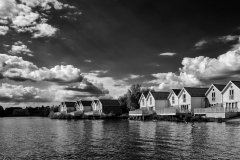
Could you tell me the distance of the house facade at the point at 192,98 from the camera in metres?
71.9

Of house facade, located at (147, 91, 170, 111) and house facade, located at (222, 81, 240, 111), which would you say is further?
house facade, located at (147, 91, 170, 111)

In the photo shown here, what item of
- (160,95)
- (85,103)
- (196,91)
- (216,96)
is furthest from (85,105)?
(216,96)

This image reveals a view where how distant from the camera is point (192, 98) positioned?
71938 millimetres

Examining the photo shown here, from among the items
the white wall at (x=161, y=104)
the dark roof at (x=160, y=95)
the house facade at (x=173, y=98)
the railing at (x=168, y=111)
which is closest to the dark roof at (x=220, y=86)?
the railing at (x=168, y=111)

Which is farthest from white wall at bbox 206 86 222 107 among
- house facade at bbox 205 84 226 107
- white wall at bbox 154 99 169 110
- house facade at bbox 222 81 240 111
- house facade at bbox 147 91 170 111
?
house facade at bbox 147 91 170 111

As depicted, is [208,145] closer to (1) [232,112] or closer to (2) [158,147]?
(2) [158,147]

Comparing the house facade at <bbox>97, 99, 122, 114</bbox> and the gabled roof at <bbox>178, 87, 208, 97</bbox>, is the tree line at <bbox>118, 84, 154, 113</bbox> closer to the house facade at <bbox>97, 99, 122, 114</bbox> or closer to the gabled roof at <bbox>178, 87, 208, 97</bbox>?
the house facade at <bbox>97, 99, 122, 114</bbox>

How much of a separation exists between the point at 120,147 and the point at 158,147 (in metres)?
3.98

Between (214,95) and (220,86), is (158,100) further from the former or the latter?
(220,86)

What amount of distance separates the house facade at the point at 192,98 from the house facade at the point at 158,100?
385 inches

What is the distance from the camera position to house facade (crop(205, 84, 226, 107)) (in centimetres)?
6681

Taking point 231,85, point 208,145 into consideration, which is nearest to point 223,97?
point 231,85

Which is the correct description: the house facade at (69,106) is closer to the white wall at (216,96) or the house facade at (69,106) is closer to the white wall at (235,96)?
the white wall at (216,96)

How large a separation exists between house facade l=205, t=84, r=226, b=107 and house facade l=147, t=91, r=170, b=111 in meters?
16.3
